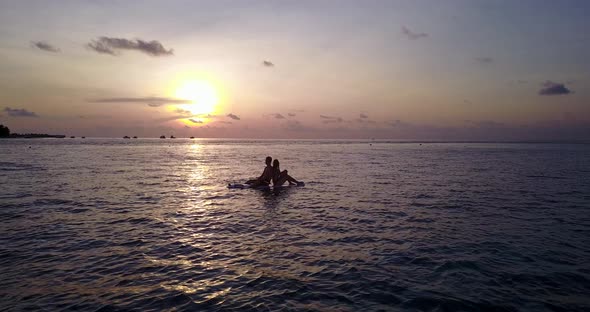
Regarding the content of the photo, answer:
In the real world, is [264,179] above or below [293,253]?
above

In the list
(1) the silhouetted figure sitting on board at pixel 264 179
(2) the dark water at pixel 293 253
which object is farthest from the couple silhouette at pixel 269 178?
(2) the dark water at pixel 293 253

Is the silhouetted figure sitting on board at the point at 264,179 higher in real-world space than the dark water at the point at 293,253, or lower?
higher

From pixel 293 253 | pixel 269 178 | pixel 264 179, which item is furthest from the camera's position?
pixel 269 178

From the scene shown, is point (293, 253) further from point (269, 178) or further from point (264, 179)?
point (269, 178)

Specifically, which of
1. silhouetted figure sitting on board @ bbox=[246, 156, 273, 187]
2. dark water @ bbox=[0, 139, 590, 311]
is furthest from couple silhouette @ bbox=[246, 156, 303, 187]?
dark water @ bbox=[0, 139, 590, 311]

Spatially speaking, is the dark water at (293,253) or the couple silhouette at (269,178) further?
the couple silhouette at (269,178)

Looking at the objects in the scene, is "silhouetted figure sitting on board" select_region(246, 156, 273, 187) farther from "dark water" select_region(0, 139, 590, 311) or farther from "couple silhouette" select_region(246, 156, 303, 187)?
"dark water" select_region(0, 139, 590, 311)

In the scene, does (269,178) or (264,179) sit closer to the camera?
(264,179)

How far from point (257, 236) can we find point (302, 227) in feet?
8.77

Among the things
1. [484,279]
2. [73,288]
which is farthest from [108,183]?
[484,279]

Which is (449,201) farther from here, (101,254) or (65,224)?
(65,224)

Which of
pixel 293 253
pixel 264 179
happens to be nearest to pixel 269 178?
pixel 264 179

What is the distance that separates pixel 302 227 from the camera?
16969 mm

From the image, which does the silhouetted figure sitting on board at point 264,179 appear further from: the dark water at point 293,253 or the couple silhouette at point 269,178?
the dark water at point 293,253
